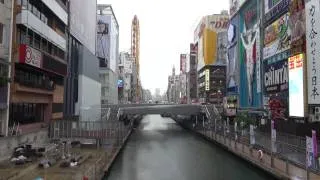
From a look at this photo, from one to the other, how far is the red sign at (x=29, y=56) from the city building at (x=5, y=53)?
1.59 metres

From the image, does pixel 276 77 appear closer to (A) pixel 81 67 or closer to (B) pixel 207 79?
(A) pixel 81 67

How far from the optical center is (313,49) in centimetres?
5331

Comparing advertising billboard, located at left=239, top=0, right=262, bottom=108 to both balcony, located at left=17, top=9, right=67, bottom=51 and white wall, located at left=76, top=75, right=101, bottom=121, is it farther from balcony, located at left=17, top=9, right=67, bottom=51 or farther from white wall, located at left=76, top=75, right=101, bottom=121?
balcony, located at left=17, top=9, right=67, bottom=51

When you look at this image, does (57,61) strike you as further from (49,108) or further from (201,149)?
(201,149)

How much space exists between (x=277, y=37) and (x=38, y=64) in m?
37.7

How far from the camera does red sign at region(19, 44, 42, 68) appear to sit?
4550 cm

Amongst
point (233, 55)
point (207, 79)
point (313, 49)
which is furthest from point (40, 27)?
point (207, 79)

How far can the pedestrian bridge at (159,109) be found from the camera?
9856 cm

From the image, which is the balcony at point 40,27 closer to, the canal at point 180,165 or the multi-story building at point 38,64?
the multi-story building at point 38,64

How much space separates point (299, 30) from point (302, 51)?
11.3 ft

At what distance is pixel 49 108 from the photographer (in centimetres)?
Result: 6131

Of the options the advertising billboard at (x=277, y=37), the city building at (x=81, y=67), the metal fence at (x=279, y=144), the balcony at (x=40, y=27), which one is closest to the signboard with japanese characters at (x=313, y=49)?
the metal fence at (x=279, y=144)

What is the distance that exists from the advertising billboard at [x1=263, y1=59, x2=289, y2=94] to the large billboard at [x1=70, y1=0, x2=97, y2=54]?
107ft

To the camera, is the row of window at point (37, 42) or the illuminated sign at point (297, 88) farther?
the illuminated sign at point (297, 88)
